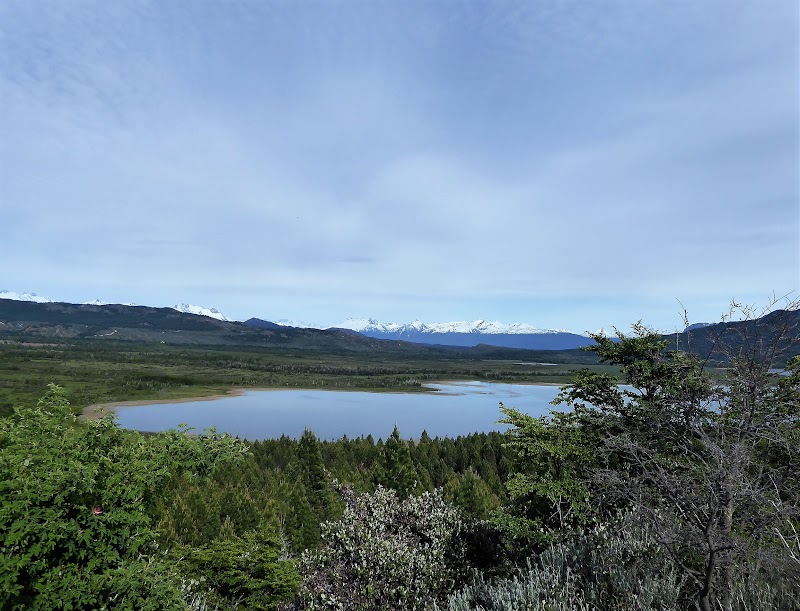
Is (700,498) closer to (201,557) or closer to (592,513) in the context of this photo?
(592,513)

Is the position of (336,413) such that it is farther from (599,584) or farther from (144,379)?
(599,584)

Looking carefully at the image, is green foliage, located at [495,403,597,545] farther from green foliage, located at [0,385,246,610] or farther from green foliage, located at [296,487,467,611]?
green foliage, located at [0,385,246,610]

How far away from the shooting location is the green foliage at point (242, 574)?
16500 mm

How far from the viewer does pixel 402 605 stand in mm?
11531

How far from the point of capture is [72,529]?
11.7 m

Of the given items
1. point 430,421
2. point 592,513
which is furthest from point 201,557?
point 430,421

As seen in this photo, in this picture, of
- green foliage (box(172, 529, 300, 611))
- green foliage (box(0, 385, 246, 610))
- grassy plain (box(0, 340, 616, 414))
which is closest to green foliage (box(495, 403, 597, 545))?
green foliage (box(172, 529, 300, 611))

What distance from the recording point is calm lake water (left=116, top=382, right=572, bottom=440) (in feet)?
279

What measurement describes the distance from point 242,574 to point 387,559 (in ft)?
26.7

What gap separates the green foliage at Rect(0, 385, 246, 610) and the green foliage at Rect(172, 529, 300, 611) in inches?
141

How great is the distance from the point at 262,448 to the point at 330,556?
1810 inches

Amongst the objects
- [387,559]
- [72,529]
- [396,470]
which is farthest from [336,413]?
[387,559]

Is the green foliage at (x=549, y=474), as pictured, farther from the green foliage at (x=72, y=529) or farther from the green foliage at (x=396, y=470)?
the green foliage at (x=72, y=529)

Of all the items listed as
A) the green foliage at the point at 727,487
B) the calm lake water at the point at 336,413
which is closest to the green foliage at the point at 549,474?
the green foliage at the point at 727,487
